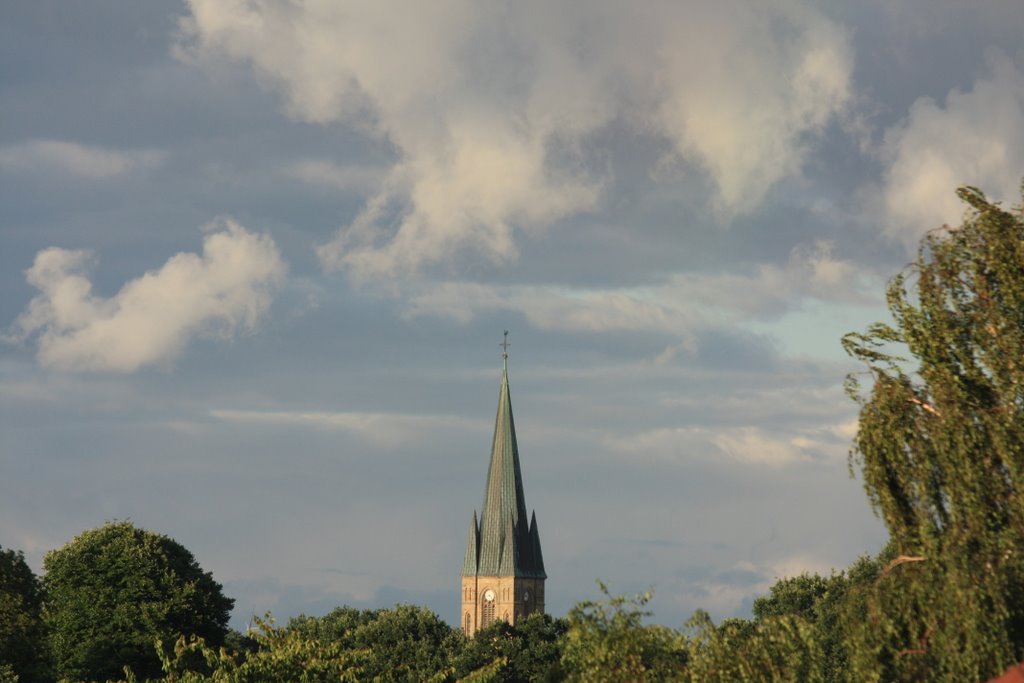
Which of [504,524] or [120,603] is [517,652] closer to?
[120,603]

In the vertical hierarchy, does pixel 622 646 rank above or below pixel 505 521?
below

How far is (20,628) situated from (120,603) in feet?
19.9

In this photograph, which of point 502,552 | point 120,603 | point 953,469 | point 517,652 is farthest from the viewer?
point 502,552

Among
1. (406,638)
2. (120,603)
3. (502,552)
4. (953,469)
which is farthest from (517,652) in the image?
(953,469)

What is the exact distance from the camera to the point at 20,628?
78062 millimetres

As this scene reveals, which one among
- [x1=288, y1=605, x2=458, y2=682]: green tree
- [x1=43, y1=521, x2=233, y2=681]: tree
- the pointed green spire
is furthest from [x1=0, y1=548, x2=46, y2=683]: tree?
the pointed green spire

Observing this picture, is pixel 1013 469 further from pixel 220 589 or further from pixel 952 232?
pixel 220 589

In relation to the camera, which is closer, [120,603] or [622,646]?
[622,646]

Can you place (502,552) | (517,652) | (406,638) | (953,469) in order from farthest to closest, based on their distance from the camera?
(502,552) < (406,638) < (517,652) < (953,469)

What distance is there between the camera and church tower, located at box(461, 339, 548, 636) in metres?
178

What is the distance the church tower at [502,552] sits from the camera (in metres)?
178

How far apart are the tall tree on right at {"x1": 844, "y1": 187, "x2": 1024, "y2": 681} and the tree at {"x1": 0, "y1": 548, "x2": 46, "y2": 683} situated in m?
48.1

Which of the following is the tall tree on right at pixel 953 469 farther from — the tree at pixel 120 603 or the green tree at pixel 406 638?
the green tree at pixel 406 638

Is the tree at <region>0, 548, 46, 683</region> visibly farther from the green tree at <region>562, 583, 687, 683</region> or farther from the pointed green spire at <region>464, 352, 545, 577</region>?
the pointed green spire at <region>464, 352, 545, 577</region>
